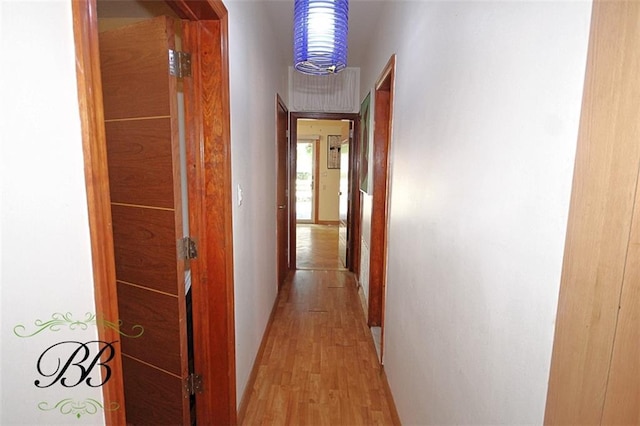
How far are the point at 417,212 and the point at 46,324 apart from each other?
133 centimetres

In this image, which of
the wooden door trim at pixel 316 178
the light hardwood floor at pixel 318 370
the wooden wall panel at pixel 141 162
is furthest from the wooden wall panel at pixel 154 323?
the wooden door trim at pixel 316 178

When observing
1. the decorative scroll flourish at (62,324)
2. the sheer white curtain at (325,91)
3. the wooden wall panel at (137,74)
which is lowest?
the decorative scroll flourish at (62,324)

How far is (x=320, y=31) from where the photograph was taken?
151 centimetres

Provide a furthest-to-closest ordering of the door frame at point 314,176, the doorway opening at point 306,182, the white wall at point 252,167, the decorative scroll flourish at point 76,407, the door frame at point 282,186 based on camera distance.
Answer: the doorway opening at point 306,182, the door frame at point 314,176, the door frame at point 282,186, the white wall at point 252,167, the decorative scroll flourish at point 76,407

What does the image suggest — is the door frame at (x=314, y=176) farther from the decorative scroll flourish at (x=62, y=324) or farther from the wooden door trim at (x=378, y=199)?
the decorative scroll flourish at (x=62, y=324)

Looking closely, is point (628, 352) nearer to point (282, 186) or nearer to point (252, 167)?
point (252, 167)

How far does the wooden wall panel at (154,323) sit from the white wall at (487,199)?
1.12 meters

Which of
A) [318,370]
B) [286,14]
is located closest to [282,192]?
[286,14]

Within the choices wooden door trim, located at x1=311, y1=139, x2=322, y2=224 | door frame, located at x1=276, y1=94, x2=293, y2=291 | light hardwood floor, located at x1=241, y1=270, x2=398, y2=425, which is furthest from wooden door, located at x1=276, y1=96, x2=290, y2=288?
wooden door trim, located at x1=311, y1=139, x2=322, y2=224

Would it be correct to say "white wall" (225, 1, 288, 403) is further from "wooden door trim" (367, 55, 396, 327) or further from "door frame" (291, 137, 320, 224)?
"door frame" (291, 137, 320, 224)

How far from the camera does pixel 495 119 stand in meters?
0.86

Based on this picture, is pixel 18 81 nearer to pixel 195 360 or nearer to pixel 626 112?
pixel 626 112

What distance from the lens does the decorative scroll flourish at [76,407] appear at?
61cm

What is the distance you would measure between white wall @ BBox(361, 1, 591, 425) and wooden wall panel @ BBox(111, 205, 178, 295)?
111cm
